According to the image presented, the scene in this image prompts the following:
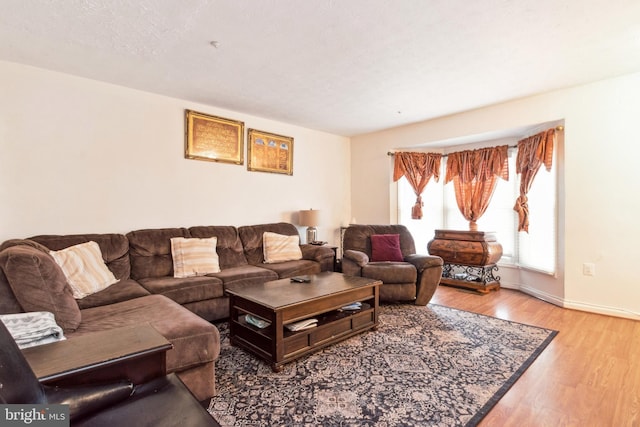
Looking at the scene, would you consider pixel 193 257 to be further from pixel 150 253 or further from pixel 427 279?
pixel 427 279

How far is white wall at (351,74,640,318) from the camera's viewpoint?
124 inches

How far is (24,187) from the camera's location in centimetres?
279

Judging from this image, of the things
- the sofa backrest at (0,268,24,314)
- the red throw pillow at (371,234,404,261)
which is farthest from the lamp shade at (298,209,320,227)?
the sofa backrest at (0,268,24,314)

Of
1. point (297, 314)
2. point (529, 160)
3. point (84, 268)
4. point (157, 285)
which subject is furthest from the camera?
point (529, 160)

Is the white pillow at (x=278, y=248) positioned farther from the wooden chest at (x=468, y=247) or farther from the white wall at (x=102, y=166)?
the wooden chest at (x=468, y=247)

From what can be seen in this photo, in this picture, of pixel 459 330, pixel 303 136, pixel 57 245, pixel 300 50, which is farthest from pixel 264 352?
pixel 303 136

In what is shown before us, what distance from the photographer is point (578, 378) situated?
206 centimetres

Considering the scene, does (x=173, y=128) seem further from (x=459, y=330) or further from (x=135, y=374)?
(x=459, y=330)

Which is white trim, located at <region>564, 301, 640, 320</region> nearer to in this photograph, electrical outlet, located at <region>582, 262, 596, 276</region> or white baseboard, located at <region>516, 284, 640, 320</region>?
white baseboard, located at <region>516, 284, 640, 320</region>

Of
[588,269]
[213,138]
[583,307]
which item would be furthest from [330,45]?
[583,307]

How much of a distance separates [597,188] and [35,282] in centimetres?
476

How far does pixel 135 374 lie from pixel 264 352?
107cm

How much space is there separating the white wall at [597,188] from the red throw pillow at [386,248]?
1.81 metres

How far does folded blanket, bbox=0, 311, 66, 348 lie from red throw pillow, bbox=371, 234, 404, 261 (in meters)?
3.32
